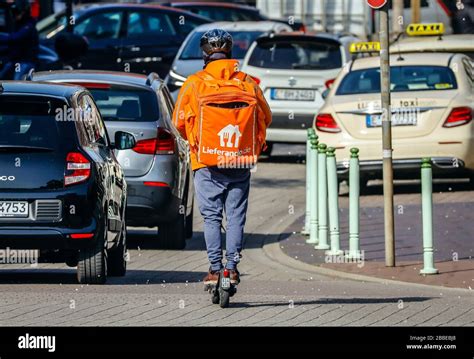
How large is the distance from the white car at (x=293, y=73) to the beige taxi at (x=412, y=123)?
340cm

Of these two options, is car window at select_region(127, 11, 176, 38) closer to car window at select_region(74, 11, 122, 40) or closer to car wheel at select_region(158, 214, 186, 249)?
car window at select_region(74, 11, 122, 40)

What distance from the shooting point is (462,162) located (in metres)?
19.7

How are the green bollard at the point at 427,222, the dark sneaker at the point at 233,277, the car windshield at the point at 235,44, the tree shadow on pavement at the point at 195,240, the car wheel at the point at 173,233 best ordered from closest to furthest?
the dark sneaker at the point at 233,277 < the green bollard at the point at 427,222 < the car wheel at the point at 173,233 < the tree shadow on pavement at the point at 195,240 < the car windshield at the point at 235,44

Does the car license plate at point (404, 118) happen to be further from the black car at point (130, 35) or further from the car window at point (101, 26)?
the car window at point (101, 26)

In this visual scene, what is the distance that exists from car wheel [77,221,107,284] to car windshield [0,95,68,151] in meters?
0.80

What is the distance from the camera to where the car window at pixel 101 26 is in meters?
29.0

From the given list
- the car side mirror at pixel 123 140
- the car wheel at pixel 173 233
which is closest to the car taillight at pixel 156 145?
the car wheel at pixel 173 233

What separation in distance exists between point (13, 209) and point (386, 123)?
11.5 ft

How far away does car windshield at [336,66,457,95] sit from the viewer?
2011cm

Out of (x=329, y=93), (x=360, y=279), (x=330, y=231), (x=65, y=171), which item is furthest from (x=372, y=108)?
(x=65, y=171)

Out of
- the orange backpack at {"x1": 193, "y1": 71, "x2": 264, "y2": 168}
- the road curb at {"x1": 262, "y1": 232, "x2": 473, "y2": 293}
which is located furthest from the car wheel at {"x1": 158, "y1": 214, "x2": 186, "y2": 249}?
the orange backpack at {"x1": 193, "y1": 71, "x2": 264, "y2": 168}

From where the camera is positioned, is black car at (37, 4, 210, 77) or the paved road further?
black car at (37, 4, 210, 77)

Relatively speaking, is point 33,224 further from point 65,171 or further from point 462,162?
point 462,162

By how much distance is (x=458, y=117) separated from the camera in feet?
64.6
